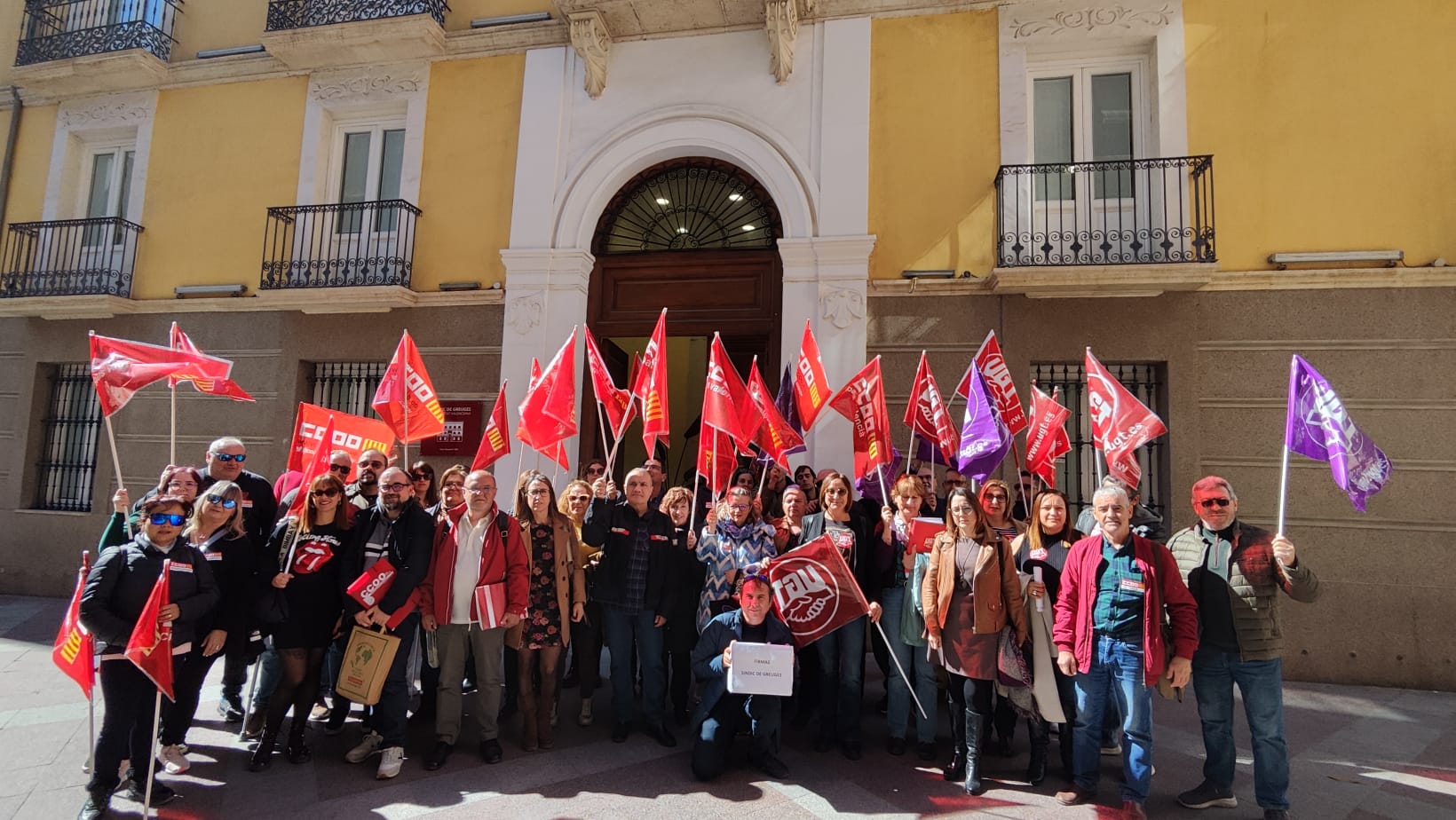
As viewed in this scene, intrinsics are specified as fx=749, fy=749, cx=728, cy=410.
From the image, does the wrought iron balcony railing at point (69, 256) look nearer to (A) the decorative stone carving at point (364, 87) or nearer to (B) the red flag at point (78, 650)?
(A) the decorative stone carving at point (364, 87)

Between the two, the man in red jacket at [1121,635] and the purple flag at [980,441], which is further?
the purple flag at [980,441]

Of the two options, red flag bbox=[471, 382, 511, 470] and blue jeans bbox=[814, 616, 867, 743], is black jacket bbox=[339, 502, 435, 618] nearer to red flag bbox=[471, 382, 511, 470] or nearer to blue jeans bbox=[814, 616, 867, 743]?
red flag bbox=[471, 382, 511, 470]

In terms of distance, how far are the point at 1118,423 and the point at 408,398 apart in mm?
5515

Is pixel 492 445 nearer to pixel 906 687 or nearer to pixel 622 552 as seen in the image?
pixel 622 552

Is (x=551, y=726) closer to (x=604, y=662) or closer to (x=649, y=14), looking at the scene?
(x=604, y=662)

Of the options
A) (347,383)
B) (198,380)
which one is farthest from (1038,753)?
(347,383)

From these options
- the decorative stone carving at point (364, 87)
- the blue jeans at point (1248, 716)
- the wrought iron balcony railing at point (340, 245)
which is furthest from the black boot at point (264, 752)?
the decorative stone carving at point (364, 87)

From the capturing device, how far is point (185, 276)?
10281 millimetres

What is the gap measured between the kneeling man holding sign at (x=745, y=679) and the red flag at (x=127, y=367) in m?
4.21

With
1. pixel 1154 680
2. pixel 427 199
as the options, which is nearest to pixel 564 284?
pixel 427 199

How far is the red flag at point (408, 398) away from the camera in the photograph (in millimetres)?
6102

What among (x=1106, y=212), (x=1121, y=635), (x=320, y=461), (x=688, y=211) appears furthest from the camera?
(x=688, y=211)

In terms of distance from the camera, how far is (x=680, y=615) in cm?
545

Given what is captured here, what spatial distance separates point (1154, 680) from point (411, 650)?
4435 mm
